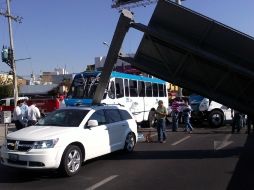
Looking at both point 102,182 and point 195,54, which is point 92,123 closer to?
point 102,182

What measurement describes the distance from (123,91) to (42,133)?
11896 millimetres

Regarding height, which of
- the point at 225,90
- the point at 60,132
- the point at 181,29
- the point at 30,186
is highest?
the point at 181,29

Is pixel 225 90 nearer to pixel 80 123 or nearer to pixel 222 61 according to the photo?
pixel 222 61

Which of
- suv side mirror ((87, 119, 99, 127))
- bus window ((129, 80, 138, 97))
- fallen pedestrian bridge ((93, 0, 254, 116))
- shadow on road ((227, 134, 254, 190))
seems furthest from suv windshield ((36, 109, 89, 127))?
bus window ((129, 80, 138, 97))

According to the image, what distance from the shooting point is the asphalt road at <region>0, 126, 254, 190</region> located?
27.8 ft

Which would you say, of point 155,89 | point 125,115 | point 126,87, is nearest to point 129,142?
point 125,115

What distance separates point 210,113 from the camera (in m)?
22.5

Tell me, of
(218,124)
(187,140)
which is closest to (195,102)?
(218,124)

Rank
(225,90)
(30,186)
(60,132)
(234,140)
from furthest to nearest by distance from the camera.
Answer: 1. (234,140)
2. (225,90)
3. (60,132)
4. (30,186)

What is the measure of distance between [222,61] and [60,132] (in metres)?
4.07

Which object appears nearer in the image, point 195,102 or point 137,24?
point 137,24

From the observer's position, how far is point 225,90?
36.7ft

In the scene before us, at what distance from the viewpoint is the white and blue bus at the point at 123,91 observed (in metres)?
19.9

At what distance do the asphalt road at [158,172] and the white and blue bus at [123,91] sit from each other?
6.83 metres
